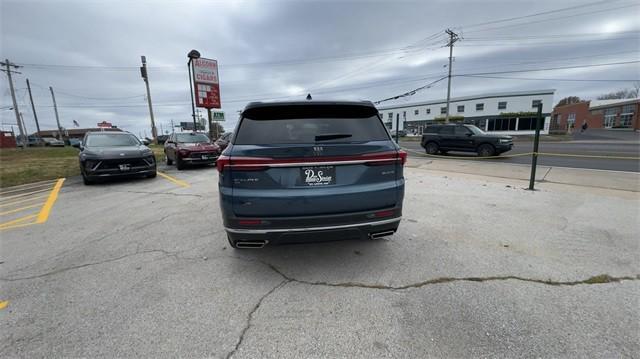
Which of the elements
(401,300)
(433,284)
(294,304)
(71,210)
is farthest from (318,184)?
(71,210)

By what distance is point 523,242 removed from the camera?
358cm

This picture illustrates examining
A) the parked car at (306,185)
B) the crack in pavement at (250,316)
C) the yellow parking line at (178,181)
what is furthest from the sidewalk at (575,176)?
the yellow parking line at (178,181)

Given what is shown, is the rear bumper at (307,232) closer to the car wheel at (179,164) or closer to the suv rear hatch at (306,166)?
the suv rear hatch at (306,166)

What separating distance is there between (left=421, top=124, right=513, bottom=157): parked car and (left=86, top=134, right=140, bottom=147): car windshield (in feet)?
46.9

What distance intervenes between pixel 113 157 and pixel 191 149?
10.6 feet

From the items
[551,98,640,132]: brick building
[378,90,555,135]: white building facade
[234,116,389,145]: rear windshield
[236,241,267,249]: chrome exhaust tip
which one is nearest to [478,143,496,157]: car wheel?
[234,116,389,145]: rear windshield

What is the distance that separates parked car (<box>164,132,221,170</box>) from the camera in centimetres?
1077

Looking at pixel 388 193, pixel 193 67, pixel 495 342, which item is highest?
pixel 193 67

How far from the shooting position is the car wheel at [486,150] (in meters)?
13.6

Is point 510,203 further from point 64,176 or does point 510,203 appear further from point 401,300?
point 64,176

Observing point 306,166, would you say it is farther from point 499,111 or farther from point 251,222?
point 499,111

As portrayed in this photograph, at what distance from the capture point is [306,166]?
2.54 m

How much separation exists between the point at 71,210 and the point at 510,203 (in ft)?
28.6

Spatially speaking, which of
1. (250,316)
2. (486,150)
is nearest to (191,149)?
(250,316)
